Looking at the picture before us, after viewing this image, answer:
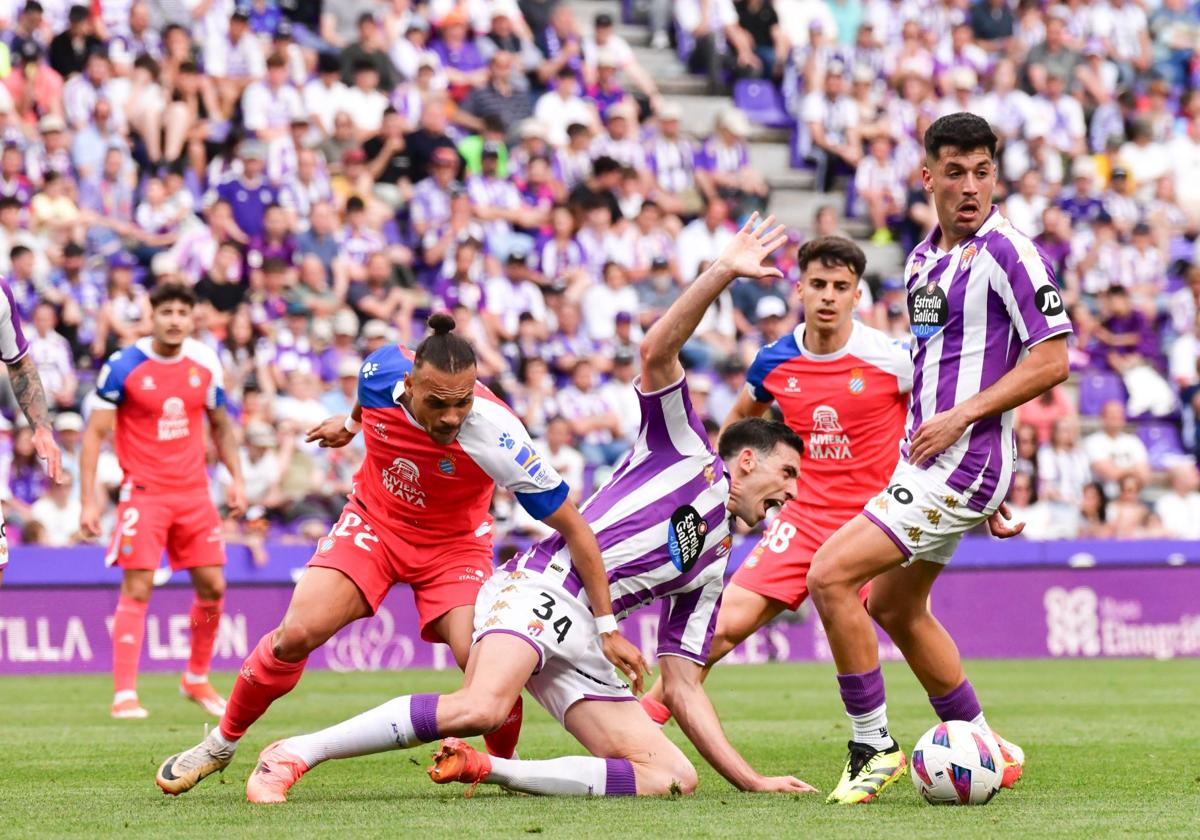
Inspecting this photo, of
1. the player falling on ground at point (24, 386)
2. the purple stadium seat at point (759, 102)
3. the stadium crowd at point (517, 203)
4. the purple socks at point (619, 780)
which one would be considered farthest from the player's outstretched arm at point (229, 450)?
the purple stadium seat at point (759, 102)

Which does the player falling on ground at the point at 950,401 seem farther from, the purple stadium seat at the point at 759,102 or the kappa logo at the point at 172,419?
the purple stadium seat at the point at 759,102

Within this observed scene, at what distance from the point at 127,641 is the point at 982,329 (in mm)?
6839

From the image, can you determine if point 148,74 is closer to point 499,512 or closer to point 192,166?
point 192,166

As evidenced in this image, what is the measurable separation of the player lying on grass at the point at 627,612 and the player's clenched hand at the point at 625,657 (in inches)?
1.1

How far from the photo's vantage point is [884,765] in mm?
7594

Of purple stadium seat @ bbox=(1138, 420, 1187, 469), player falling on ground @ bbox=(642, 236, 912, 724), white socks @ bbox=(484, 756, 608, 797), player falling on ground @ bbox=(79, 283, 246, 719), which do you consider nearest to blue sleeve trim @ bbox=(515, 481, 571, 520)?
white socks @ bbox=(484, 756, 608, 797)

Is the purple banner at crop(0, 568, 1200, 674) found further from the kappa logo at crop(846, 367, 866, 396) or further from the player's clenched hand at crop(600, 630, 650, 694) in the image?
the player's clenched hand at crop(600, 630, 650, 694)

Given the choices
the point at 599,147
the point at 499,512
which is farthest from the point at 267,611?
the point at 599,147

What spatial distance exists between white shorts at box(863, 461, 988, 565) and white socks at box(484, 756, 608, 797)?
4.74ft

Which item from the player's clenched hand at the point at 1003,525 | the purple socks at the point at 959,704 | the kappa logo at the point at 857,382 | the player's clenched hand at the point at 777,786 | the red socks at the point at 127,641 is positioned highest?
the player's clenched hand at the point at 1003,525

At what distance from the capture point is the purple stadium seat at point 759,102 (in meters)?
24.2

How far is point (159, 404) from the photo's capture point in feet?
40.7

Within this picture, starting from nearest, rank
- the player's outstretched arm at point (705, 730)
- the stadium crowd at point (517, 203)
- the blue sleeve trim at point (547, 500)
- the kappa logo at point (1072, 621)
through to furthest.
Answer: the blue sleeve trim at point (547, 500) → the player's outstretched arm at point (705, 730) → the kappa logo at point (1072, 621) → the stadium crowd at point (517, 203)

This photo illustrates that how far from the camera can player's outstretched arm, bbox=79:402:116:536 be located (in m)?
12.2
